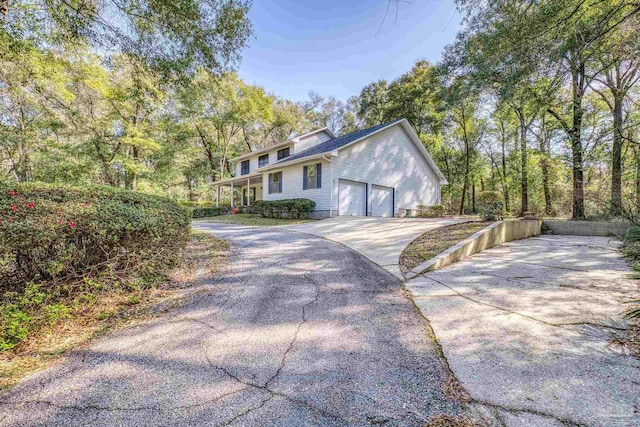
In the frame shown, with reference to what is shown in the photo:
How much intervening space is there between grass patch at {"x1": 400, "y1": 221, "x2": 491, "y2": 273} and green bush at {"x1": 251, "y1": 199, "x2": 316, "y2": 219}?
7.01m

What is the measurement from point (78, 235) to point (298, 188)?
40.6 ft

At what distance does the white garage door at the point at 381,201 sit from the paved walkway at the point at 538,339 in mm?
10485

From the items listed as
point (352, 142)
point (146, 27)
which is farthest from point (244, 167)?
point (146, 27)

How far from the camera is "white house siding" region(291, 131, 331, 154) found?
19.5 m

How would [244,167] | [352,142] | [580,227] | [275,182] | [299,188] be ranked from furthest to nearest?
1. [244,167]
2. [275,182]
3. [299,188]
4. [352,142]
5. [580,227]

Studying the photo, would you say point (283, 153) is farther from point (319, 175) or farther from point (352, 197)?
point (352, 197)

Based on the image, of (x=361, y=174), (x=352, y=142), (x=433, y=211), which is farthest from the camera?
(x=433, y=211)

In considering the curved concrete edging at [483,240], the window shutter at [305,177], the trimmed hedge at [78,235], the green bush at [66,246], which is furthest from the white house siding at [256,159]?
the green bush at [66,246]

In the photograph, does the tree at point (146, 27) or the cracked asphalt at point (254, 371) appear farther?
the tree at point (146, 27)

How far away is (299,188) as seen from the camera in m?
15.1

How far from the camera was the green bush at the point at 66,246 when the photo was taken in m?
2.51

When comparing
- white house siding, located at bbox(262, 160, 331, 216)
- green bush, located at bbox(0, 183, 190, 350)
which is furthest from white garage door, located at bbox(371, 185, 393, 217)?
green bush, located at bbox(0, 183, 190, 350)

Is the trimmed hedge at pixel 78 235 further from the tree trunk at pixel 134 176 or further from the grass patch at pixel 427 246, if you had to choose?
the tree trunk at pixel 134 176

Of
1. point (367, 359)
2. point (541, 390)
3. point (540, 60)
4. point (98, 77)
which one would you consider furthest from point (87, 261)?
point (98, 77)
